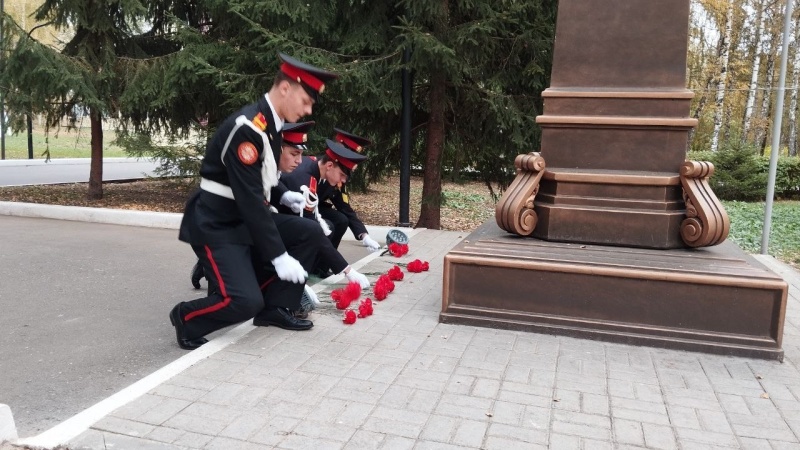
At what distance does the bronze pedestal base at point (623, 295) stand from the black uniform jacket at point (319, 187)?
151cm

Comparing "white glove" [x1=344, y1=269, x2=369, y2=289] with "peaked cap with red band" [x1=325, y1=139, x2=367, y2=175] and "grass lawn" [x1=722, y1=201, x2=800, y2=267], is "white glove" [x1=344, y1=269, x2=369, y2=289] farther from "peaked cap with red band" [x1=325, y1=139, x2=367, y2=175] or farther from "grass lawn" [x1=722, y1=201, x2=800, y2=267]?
"grass lawn" [x1=722, y1=201, x2=800, y2=267]

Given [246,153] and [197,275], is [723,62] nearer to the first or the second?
[197,275]

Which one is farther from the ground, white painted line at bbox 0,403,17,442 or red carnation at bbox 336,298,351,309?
red carnation at bbox 336,298,351,309

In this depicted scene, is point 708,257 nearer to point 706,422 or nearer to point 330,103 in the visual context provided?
point 706,422

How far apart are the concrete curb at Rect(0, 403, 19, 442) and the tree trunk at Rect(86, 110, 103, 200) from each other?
29.2 feet

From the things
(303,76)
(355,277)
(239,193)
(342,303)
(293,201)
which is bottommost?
(342,303)

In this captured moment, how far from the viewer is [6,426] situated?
262 centimetres

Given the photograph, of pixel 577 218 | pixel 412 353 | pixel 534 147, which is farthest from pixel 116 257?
pixel 534 147

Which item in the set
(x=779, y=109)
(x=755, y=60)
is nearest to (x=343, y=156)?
(x=779, y=109)

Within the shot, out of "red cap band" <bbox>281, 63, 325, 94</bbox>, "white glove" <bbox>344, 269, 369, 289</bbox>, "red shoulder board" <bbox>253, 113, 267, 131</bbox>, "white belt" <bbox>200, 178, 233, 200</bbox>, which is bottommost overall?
"white glove" <bbox>344, 269, 369, 289</bbox>

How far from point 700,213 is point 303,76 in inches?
111

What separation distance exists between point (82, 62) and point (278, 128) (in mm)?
8004

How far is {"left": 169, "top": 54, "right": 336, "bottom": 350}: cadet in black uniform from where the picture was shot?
3.68 meters

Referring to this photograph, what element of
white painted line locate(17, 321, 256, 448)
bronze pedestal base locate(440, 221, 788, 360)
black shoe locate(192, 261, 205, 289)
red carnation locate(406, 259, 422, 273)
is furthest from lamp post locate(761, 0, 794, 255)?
white painted line locate(17, 321, 256, 448)
